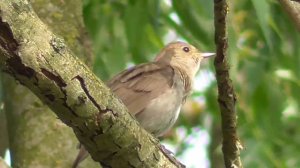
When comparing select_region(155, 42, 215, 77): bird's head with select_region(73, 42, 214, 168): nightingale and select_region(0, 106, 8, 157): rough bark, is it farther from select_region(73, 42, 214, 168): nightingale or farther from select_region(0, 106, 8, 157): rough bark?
select_region(0, 106, 8, 157): rough bark

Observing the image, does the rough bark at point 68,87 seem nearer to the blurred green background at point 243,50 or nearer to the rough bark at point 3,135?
the blurred green background at point 243,50

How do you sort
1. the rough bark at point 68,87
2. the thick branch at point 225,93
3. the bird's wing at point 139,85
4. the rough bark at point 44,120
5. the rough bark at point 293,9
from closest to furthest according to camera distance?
1. the rough bark at point 68,87
2. the thick branch at point 225,93
3. the rough bark at point 293,9
4. the rough bark at point 44,120
5. the bird's wing at point 139,85

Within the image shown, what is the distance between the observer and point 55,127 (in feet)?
16.4

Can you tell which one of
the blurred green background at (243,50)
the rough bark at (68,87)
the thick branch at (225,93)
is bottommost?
the blurred green background at (243,50)

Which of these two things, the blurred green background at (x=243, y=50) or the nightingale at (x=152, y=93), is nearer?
the nightingale at (x=152, y=93)

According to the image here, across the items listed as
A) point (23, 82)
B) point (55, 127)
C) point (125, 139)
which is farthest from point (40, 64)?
point (55, 127)

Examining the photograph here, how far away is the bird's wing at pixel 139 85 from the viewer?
532 cm

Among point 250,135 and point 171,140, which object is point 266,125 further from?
point 171,140

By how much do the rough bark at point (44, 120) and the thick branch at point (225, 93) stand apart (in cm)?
116

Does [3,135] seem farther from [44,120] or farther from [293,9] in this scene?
[293,9]

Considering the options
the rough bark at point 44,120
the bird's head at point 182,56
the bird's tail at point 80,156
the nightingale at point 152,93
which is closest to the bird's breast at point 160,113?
the nightingale at point 152,93

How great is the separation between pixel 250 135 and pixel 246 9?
1105 mm

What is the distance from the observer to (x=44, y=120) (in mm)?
5031

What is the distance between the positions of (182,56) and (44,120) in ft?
6.29
